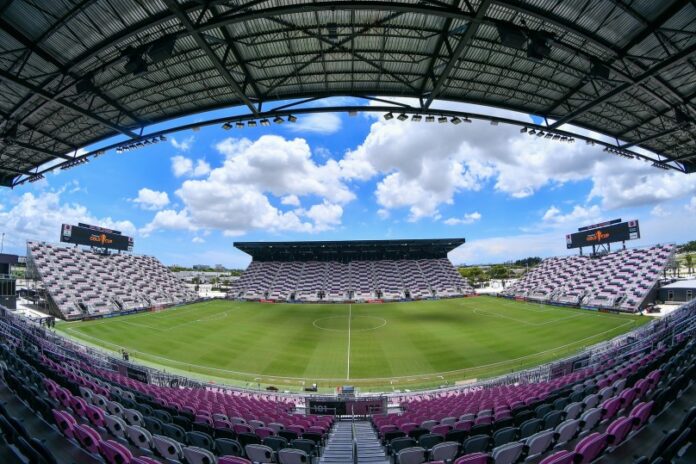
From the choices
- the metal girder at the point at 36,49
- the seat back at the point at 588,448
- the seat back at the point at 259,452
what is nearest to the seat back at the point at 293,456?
the seat back at the point at 259,452

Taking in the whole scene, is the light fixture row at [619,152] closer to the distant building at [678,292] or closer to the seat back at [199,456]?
the seat back at [199,456]

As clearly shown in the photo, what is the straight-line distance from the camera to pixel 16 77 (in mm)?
10148

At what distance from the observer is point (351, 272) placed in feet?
266

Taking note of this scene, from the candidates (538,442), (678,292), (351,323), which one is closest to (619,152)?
(538,442)

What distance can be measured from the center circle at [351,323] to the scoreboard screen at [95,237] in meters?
49.0

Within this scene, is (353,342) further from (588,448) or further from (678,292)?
(678,292)

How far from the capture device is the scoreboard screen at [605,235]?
56344 millimetres

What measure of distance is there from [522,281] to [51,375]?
79.7 m

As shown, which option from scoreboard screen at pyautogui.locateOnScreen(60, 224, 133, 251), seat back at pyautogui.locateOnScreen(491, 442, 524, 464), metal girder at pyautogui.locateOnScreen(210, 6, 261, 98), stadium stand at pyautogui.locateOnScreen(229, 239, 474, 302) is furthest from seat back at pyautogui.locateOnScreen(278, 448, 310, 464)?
scoreboard screen at pyautogui.locateOnScreen(60, 224, 133, 251)

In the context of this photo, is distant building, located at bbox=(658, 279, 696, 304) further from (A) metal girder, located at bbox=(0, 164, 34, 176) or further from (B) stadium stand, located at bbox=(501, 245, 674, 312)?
(A) metal girder, located at bbox=(0, 164, 34, 176)

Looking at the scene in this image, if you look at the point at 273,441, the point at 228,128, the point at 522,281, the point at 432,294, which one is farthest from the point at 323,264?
the point at 273,441

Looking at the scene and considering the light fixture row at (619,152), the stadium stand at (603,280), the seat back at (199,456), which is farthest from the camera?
the stadium stand at (603,280)

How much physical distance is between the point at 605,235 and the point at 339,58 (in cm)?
7091

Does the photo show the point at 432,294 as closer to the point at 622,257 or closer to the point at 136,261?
the point at 622,257
